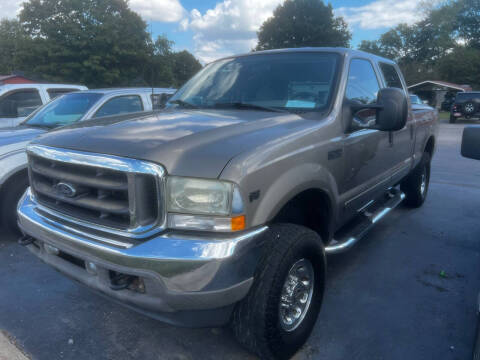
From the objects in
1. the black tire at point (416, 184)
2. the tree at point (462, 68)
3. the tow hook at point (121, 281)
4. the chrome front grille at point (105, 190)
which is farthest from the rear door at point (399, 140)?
the tree at point (462, 68)

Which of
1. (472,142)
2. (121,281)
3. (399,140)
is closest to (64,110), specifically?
(121,281)

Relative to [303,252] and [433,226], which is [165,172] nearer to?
[303,252]

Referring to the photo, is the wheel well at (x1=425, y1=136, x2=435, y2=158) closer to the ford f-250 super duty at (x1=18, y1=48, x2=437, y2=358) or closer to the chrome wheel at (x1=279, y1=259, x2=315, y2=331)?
the ford f-250 super duty at (x1=18, y1=48, x2=437, y2=358)

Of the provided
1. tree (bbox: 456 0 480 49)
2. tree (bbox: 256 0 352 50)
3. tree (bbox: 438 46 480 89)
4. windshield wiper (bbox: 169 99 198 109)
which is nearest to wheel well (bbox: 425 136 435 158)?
windshield wiper (bbox: 169 99 198 109)

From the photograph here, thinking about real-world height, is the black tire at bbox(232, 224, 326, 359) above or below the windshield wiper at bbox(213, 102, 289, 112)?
below

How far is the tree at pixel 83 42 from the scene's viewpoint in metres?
25.0

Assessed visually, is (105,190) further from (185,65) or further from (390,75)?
(185,65)

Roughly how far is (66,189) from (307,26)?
40.3m

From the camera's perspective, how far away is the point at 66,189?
205 cm

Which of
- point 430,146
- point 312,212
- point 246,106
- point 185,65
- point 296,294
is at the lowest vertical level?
point 296,294

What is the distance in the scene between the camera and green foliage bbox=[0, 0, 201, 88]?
983 inches

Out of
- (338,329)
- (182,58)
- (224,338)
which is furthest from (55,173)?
(182,58)

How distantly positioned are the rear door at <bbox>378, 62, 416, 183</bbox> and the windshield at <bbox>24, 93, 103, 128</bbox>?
3.69 metres

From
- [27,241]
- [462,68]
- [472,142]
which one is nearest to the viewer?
[472,142]
